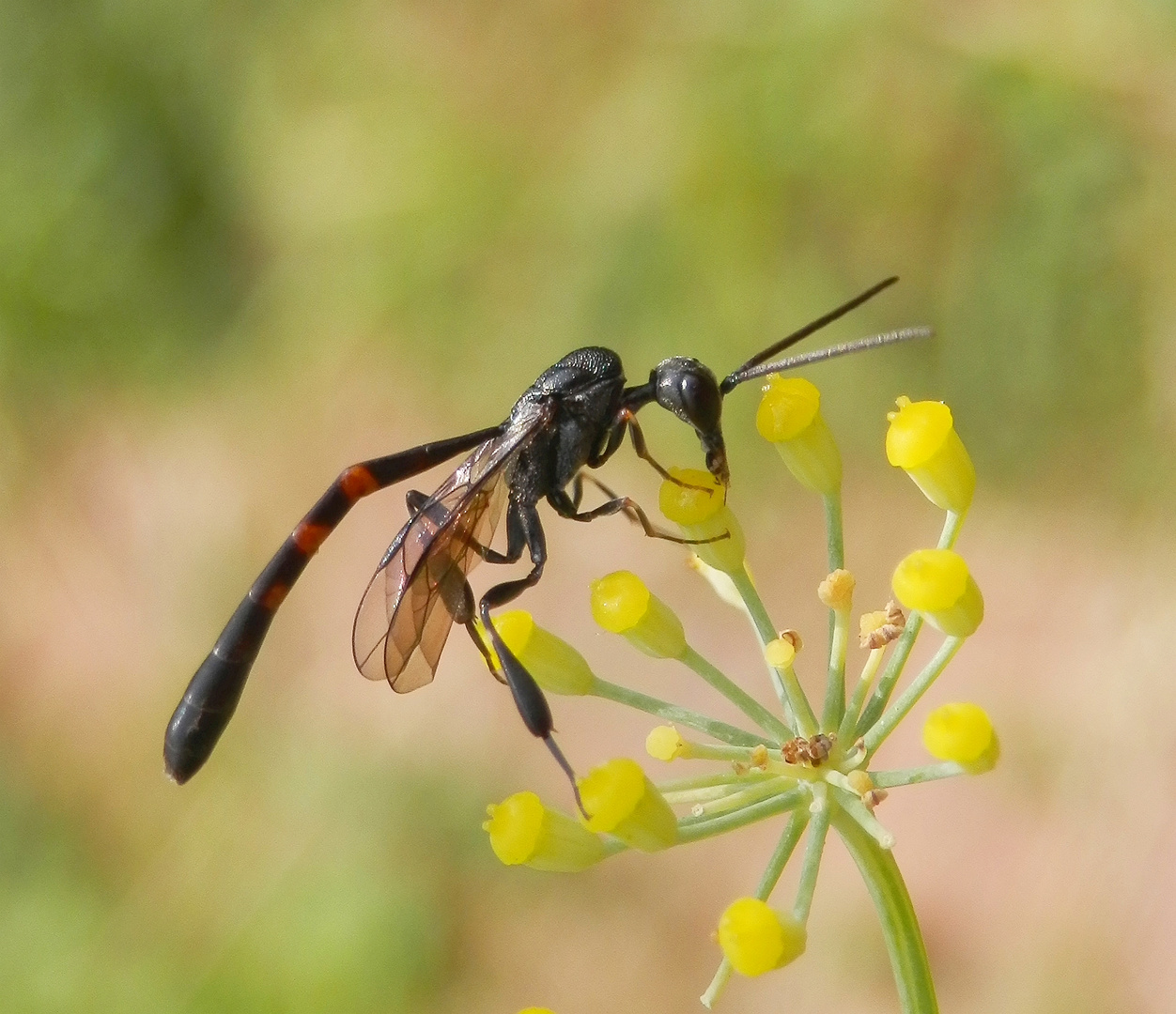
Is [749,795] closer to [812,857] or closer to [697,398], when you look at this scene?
[812,857]

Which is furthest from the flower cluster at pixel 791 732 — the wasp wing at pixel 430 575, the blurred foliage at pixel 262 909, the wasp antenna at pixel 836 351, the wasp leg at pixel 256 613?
the blurred foliage at pixel 262 909

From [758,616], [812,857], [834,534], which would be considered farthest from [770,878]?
[834,534]

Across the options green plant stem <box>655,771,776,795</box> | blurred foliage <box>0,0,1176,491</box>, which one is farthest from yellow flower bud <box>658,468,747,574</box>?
blurred foliage <box>0,0,1176,491</box>

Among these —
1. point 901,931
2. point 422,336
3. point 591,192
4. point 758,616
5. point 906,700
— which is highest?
point 591,192

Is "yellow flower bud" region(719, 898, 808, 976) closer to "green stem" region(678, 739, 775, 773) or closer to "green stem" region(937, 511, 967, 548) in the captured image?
"green stem" region(678, 739, 775, 773)

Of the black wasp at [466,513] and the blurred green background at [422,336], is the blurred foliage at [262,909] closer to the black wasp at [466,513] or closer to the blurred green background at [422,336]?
the blurred green background at [422,336]

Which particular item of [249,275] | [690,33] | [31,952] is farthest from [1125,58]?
[31,952]
